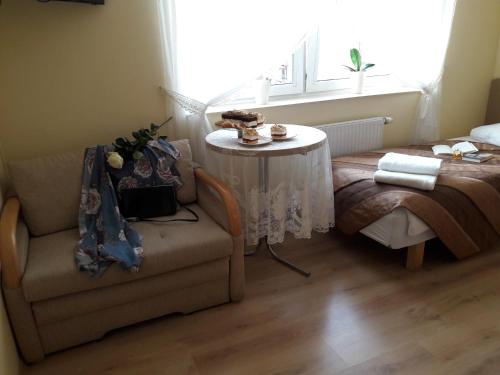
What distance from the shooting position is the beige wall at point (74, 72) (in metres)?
2.09

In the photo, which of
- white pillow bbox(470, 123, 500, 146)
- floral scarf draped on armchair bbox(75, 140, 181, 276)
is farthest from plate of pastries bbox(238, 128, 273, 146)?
white pillow bbox(470, 123, 500, 146)

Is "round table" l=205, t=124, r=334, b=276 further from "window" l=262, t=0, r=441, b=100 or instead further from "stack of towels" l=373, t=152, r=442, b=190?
"window" l=262, t=0, r=441, b=100

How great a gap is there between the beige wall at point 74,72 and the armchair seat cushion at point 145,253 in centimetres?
62

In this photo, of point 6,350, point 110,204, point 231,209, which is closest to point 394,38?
point 231,209

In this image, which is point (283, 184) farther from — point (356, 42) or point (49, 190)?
point (356, 42)

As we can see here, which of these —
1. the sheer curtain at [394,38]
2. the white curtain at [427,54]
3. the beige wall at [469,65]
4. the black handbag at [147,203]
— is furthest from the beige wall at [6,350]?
the beige wall at [469,65]

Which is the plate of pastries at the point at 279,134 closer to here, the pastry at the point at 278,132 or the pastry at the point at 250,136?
the pastry at the point at 278,132

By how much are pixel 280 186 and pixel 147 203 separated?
0.72m

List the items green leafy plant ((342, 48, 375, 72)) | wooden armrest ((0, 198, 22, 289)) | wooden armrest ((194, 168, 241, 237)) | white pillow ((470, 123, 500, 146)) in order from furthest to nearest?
white pillow ((470, 123, 500, 146)), green leafy plant ((342, 48, 375, 72)), wooden armrest ((194, 168, 241, 237)), wooden armrest ((0, 198, 22, 289))

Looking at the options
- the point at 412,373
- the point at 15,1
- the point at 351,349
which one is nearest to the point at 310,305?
the point at 351,349

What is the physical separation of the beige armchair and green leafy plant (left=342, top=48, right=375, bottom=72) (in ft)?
4.94

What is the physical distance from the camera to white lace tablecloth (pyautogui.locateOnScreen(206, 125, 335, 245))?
224 centimetres

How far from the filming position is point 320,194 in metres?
2.34

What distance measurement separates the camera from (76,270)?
170 centimetres
